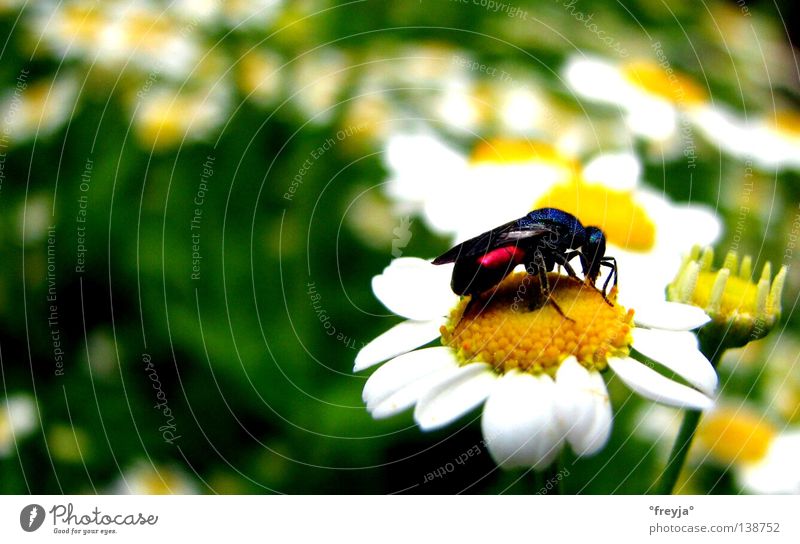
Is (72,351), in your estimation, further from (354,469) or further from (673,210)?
(673,210)

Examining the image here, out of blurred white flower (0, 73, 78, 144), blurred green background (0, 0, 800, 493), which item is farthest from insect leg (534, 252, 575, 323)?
blurred white flower (0, 73, 78, 144)

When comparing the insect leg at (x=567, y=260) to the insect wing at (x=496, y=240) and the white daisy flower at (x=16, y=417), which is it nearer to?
the insect wing at (x=496, y=240)

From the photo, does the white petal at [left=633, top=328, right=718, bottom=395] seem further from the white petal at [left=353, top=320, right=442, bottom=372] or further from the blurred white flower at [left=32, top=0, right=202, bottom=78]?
the blurred white flower at [left=32, top=0, right=202, bottom=78]
